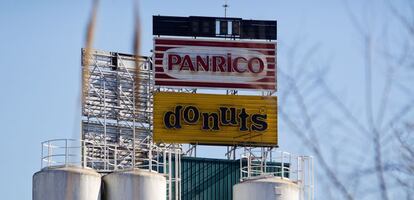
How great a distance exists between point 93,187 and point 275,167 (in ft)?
41.8

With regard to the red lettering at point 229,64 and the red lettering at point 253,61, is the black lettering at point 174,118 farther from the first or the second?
the red lettering at point 253,61

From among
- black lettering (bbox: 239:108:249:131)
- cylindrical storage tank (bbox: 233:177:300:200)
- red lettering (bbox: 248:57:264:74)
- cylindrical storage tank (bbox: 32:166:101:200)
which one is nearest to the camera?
cylindrical storage tank (bbox: 32:166:101:200)

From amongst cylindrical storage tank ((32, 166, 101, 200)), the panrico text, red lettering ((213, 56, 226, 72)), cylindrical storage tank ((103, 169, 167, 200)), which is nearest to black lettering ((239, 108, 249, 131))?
the panrico text

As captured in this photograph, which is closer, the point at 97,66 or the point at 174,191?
the point at 174,191

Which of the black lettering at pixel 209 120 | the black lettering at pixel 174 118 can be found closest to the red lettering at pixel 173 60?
A: the black lettering at pixel 174 118

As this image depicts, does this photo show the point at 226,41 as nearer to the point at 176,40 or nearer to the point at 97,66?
the point at 176,40

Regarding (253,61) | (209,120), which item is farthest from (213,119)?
(253,61)

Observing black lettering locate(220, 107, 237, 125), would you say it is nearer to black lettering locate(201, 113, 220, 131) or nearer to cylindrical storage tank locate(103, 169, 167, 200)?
black lettering locate(201, 113, 220, 131)

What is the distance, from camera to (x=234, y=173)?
62.2 metres

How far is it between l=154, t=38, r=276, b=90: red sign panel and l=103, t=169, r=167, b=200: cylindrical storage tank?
911cm

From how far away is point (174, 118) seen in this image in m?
61.3

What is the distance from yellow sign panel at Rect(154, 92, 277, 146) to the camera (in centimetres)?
6091

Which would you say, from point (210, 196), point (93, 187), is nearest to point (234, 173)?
point (210, 196)

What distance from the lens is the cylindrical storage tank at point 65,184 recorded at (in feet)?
171
